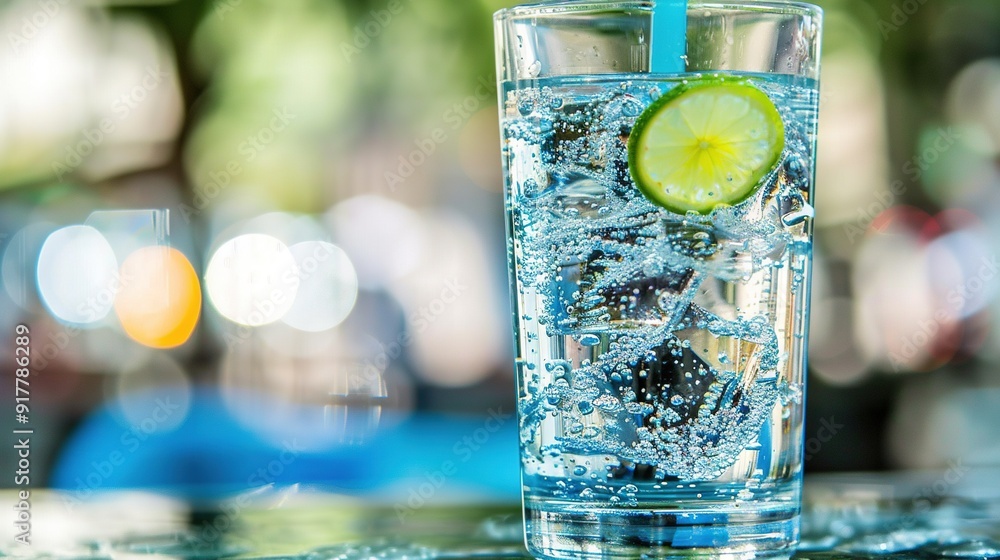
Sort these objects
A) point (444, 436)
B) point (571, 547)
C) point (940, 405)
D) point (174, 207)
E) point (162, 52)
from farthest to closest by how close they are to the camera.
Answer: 1. point (940, 405)
2. point (444, 436)
3. point (162, 52)
4. point (174, 207)
5. point (571, 547)

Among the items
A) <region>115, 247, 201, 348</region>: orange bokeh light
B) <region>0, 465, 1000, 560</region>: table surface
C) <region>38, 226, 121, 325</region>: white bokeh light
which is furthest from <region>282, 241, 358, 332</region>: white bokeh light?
<region>0, 465, 1000, 560</region>: table surface

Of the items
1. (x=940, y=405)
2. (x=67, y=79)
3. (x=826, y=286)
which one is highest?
(x=67, y=79)

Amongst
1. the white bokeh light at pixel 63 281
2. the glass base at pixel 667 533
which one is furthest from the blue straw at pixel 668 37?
the white bokeh light at pixel 63 281

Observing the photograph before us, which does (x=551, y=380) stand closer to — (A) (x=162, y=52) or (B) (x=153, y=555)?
(B) (x=153, y=555)

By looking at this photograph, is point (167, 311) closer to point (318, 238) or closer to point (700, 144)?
point (318, 238)

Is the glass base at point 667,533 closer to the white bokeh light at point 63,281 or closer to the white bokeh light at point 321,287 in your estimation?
the white bokeh light at point 63,281

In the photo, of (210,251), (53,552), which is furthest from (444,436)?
(53,552)

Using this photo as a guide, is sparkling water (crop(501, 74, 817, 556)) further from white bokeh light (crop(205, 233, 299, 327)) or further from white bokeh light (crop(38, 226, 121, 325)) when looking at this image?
white bokeh light (crop(205, 233, 299, 327))
